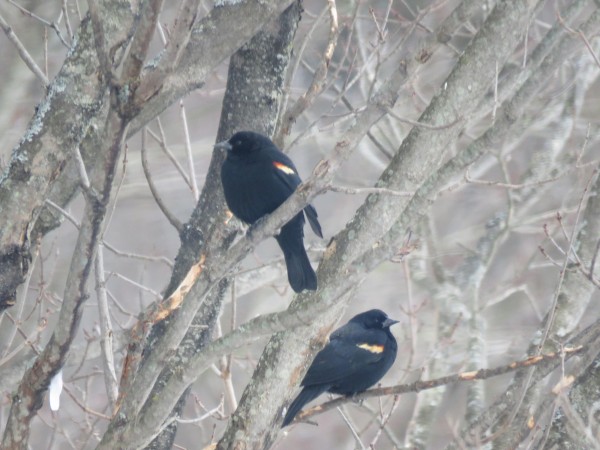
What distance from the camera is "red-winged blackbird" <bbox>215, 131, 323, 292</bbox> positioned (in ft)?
15.7

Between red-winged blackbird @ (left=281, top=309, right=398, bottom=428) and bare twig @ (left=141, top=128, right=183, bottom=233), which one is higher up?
bare twig @ (left=141, top=128, right=183, bottom=233)

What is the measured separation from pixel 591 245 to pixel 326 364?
156 cm

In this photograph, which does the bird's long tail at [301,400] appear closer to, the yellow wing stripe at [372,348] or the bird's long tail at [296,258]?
the yellow wing stripe at [372,348]

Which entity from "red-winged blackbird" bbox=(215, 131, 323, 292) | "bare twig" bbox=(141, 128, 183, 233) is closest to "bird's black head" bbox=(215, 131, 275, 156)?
"red-winged blackbird" bbox=(215, 131, 323, 292)

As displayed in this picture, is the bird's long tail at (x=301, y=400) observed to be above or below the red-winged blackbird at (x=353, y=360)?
below

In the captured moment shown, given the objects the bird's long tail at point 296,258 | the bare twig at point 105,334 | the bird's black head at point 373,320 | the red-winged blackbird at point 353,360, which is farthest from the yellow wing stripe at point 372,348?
the bare twig at point 105,334

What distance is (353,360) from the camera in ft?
18.4

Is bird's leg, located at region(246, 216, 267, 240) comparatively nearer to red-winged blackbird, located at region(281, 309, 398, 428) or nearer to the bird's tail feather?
the bird's tail feather

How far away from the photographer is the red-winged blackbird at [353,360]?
5340mm

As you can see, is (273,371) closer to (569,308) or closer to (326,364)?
(326,364)

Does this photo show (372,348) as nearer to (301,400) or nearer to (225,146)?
(301,400)

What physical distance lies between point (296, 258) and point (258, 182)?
1.56ft

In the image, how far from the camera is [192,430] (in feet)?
36.3

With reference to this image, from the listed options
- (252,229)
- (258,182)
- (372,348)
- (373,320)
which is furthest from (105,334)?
(373,320)
